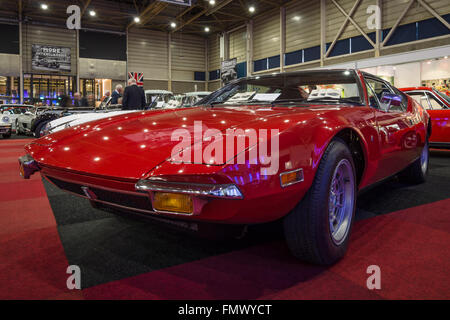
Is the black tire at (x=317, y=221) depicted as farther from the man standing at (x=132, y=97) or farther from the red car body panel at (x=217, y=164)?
the man standing at (x=132, y=97)

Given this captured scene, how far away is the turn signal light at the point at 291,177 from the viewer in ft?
4.25

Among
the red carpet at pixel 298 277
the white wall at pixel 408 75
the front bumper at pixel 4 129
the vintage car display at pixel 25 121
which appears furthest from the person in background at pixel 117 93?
the white wall at pixel 408 75

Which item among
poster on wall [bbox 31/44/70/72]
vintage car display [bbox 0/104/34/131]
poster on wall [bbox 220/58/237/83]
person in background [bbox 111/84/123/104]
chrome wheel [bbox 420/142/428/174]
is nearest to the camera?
chrome wheel [bbox 420/142/428/174]

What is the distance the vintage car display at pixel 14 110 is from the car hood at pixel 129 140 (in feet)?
33.9

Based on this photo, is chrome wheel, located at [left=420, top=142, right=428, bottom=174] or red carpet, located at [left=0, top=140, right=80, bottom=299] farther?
chrome wheel, located at [left=420, top=142, right=428, bottom=174]

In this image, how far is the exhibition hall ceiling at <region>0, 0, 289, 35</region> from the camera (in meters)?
15.6

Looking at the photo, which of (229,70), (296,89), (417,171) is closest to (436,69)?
(229,70)

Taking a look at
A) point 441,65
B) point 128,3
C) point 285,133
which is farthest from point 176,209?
point 128,3

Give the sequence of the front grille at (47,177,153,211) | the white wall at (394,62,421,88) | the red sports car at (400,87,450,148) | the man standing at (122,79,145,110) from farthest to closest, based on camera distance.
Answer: the white wall at (394,62,421,88) → the man standing at (122,79,145,110) → the red sports car at (400,87,450,148) → the front grille at (47,177,153,211)

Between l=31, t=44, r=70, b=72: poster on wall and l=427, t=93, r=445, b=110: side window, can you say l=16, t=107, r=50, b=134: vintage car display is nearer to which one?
l=31, t=44, r=70, b=72: poster on wall

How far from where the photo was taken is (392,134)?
89.2 inches

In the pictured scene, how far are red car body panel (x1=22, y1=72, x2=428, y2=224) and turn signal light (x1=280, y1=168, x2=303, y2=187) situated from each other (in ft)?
0.07

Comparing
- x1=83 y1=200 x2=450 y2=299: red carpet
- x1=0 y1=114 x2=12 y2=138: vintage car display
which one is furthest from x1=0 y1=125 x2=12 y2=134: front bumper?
x1=83 y1=200 x2=450 y2=299: red carpet

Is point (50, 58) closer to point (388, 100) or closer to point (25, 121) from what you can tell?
point (25, 121)
